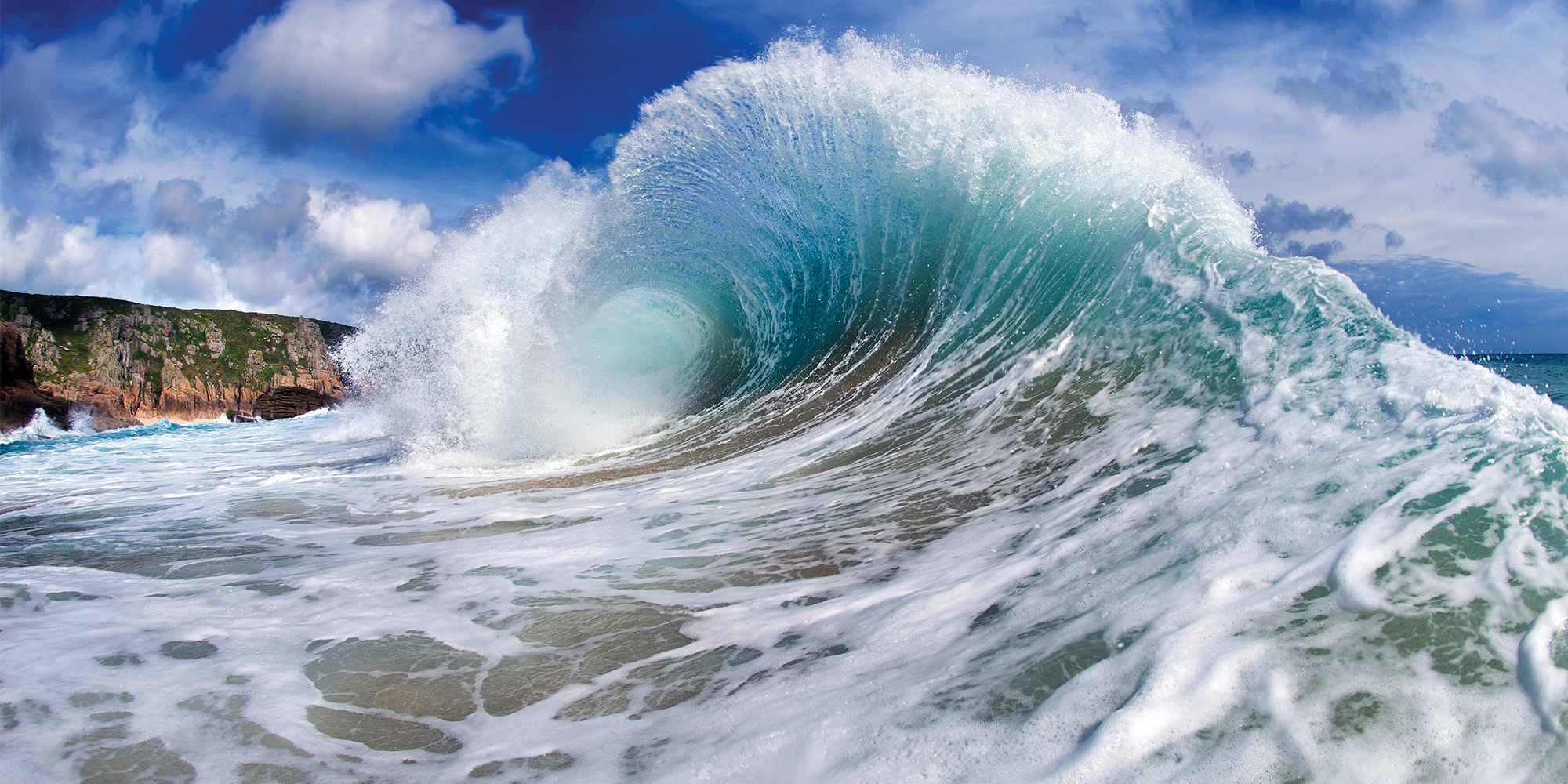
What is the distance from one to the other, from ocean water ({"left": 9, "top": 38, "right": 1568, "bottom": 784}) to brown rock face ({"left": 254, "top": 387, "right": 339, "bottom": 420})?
146 ft

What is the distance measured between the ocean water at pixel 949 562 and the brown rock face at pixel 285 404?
44.4 meters

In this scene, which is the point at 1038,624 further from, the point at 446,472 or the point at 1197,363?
the point at 446,472

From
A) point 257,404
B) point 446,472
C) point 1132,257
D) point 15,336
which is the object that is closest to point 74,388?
point 257,404

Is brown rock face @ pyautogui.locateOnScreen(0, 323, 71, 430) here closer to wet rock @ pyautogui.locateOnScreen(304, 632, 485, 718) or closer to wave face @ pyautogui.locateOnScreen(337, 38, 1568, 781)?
wave face @ pyautogui.locateOnScreen(337, 38, 1568, 781)

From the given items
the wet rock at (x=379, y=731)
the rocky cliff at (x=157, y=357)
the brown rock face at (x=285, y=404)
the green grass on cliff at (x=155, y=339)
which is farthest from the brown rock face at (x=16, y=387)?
the wet rock at (x=379, y=731)

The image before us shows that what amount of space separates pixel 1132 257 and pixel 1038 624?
15.1 ft

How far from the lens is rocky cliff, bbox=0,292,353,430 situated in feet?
145

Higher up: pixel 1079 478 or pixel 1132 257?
pixel 1132 257

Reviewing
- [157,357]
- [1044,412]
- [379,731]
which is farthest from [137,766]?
[157,357]

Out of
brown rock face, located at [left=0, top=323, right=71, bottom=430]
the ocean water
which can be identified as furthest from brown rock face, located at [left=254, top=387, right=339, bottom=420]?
the ocean water

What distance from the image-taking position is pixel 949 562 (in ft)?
10.6

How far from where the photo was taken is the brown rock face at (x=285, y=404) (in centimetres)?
4559

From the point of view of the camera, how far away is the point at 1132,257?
6004 mm

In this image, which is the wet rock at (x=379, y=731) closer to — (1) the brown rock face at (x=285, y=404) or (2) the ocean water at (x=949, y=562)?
(2) the ocean water at (x=949, y=562)
